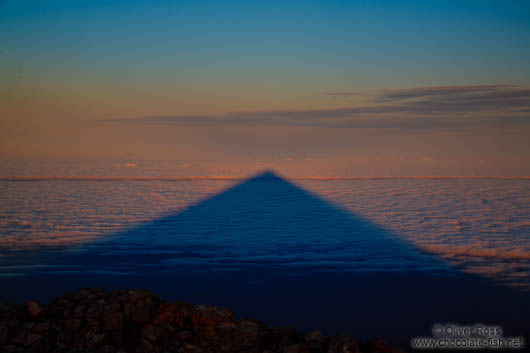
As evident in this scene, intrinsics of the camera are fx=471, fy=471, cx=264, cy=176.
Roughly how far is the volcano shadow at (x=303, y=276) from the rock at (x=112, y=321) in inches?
56.3

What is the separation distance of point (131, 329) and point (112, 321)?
0.15 meters

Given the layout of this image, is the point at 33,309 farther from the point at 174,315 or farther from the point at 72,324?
the point at 174,315

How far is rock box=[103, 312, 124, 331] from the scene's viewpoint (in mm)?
3332

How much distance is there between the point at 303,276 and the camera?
5.63 m

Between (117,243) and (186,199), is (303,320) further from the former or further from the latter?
(186,199)

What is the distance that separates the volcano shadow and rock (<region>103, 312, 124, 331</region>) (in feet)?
4.69

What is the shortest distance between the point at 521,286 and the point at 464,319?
1468 mm

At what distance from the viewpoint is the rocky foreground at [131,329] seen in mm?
3207

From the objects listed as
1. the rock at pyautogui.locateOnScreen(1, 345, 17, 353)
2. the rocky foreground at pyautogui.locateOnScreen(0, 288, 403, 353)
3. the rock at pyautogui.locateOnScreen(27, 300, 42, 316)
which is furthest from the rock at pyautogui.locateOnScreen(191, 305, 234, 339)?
the rock at pyautogui.locateOnScreen(1, 345, 17, 353)

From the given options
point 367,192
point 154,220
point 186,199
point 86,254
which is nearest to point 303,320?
point 86,254

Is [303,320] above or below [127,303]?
below

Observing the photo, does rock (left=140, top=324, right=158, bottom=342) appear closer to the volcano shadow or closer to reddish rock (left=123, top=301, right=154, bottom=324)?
reddish rock (left=123, top=301, right=154, bottom=324)

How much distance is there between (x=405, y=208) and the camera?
1163 cm

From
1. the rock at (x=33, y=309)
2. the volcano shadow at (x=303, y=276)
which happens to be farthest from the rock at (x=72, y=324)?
the volcano shadow at (x=303, y=276)
